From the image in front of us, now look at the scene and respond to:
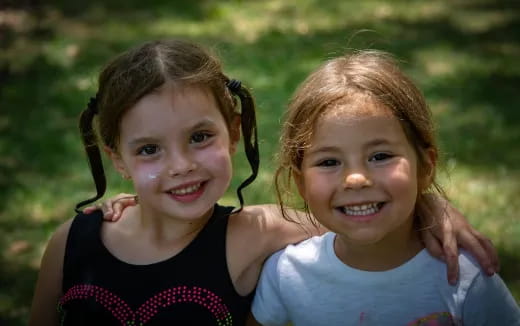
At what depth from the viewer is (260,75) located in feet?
18.7

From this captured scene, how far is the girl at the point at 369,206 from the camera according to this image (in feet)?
7.68

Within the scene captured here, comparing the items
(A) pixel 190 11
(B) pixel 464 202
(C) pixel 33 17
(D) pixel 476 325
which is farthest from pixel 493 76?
(C) pixel 33 17

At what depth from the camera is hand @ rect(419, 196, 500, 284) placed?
2393mm

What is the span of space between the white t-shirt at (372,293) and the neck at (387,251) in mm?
27

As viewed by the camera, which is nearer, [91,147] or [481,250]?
[481,250]

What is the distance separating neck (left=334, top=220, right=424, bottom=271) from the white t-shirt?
27 millimetres

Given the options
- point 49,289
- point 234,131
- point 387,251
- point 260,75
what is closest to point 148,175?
point 234,131

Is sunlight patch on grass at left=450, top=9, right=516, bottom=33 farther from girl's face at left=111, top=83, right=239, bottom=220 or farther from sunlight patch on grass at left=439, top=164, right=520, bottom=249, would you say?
girl's face at left=111, top=83, right=239, bottom=220

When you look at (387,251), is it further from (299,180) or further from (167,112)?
(167,112)

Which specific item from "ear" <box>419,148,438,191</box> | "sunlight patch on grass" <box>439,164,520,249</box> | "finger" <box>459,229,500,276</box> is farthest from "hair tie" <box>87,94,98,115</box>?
"sunlight patch on grass" <box>439,164,520,249</box>

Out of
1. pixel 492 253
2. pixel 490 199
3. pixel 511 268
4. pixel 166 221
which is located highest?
pixel 166 221

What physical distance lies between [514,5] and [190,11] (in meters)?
2.92

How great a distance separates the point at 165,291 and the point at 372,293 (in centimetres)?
72

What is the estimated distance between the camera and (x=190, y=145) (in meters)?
2.58
